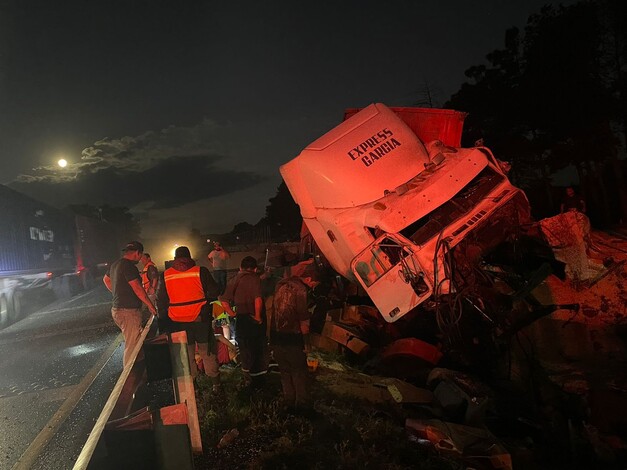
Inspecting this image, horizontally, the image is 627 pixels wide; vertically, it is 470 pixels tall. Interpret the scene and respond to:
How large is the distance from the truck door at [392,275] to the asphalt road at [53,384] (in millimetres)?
3280

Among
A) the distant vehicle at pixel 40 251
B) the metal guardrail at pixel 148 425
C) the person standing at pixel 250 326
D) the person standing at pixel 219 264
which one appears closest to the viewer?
the metal guardrail at pixel 148 425

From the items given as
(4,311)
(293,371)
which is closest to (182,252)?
(293,371)

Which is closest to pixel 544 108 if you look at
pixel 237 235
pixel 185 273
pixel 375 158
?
pixel 375 158

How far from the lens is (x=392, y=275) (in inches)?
197

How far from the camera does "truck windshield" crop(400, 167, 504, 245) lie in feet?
16.2

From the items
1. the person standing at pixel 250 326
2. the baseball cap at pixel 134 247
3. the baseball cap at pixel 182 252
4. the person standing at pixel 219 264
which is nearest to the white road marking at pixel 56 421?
the baseball cap at pixel 134 247

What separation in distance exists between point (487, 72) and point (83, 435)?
18498 millimetres

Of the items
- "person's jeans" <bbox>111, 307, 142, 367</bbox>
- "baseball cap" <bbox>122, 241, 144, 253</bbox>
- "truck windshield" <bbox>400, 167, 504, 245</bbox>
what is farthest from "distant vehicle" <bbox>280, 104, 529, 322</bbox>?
"person's jeans" <bbox>111, 307, 142, 367</bbox>

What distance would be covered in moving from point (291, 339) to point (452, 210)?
2.21 meters

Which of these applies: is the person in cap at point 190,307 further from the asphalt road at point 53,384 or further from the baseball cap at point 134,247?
the asphalt road at point 53,384

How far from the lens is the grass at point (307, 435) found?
351 cm

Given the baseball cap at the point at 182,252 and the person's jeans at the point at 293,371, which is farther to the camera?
the baseball cap at the point at 182,252

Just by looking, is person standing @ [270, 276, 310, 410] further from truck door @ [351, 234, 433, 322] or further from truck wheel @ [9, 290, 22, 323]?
truck wheel @ [9, 290, 22, 323]

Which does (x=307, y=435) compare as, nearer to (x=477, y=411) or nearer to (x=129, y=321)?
(x=477, y=411)
